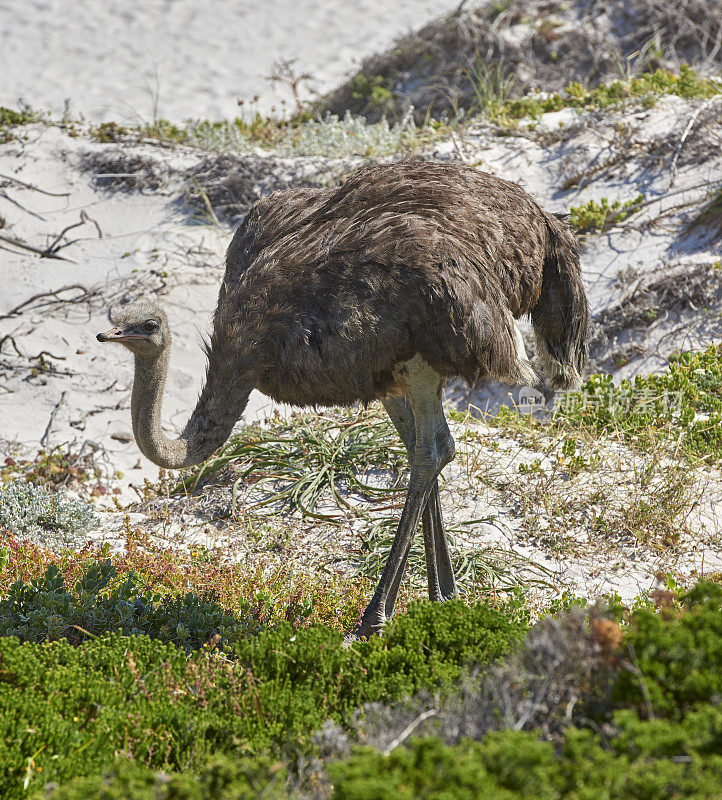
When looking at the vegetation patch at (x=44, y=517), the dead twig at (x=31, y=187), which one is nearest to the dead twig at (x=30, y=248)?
the dead twig at (x=31, y=187)

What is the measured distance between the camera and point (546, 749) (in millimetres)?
1949

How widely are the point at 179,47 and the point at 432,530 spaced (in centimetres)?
1204

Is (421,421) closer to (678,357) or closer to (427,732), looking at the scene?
(427,732)

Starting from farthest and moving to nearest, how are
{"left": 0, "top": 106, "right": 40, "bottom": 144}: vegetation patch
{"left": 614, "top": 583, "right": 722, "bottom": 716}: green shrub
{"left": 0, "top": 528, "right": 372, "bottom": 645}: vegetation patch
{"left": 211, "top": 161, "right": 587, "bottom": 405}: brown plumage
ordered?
{"left": 0, "top": 106, "right": 40, "bottom": 144}: vegetation patch < {"left": 0, "top": 528, "right": 372, "bottom": 645}: vegetation patch < {"left": 211, "top": 161, "right": 587, "bottom": 405}: brown plumage < {"left": 614, "top": 583, "right": 722, "bottom": 716}: green shrub

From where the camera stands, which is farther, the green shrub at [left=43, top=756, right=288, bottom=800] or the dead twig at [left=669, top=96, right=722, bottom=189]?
the dead twig at [left=669, top=96, right=722, bottom=189]

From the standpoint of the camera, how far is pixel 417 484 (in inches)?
139

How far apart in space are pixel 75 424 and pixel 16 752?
11.3 feet

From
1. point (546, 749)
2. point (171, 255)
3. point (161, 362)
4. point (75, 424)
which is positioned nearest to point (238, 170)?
point (171, 255)

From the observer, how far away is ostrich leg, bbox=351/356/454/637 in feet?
11.3

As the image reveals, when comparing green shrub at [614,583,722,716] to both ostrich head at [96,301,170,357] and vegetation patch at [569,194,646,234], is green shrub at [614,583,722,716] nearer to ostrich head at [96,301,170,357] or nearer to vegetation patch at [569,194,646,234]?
ostrich head at [96,301,170,357]

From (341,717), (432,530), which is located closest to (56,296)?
(432,530)

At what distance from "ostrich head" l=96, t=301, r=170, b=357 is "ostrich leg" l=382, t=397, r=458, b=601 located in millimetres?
960

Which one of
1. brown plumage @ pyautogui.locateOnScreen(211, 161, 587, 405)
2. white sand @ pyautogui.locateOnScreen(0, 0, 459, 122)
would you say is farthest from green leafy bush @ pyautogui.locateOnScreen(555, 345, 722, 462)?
white sand @ pyautogui.locateOnScreen(0, 0, 459, 122)

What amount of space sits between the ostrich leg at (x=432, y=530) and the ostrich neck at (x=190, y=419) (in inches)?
26.2
